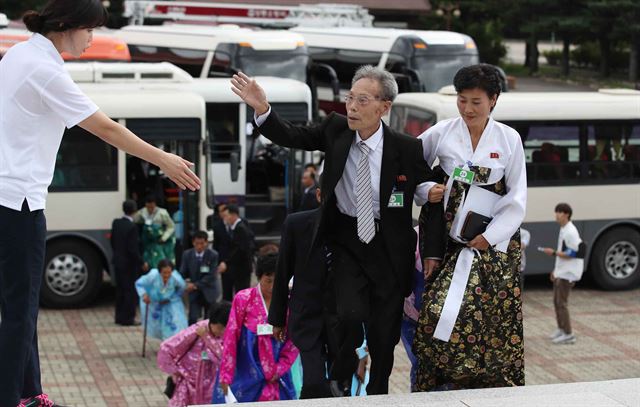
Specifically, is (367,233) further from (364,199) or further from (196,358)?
(196,358)

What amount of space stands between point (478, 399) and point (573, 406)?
1.42 feet

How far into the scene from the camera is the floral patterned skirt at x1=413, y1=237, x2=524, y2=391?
596 cm

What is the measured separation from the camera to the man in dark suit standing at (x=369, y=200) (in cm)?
595

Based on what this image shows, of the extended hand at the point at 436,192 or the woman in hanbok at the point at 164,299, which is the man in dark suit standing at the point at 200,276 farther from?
the extended hand at the point at 436,192

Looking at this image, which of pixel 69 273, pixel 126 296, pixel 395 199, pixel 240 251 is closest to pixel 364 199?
pixel 395 199

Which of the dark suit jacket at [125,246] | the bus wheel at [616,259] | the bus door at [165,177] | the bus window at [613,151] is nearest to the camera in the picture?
the dark suit jacket at [125,246]

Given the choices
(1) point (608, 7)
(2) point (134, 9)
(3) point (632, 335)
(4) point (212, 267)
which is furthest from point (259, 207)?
(1) point (608, 7)

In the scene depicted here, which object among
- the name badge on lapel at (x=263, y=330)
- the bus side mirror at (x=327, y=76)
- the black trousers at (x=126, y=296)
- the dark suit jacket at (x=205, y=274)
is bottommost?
the black trousers at (x=126, y=296)

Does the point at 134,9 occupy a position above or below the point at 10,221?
above

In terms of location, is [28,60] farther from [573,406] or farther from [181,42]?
[181,42]

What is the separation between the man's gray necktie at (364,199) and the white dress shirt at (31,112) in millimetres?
1501

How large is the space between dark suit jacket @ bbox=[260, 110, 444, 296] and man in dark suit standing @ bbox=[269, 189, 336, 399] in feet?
1.05

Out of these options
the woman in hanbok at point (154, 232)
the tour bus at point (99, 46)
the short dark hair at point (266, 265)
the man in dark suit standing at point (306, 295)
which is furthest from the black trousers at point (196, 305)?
the tour bus at point (99, 46)

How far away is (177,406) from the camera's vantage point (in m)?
9.38
